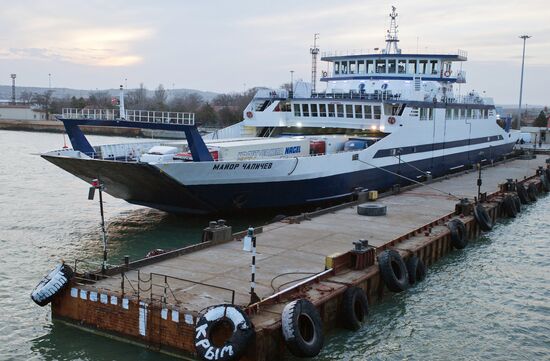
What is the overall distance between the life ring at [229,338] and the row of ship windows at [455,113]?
2290cm

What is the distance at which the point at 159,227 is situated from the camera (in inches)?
922

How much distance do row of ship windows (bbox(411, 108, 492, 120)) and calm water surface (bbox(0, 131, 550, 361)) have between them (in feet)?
25.1

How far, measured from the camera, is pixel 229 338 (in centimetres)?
1026

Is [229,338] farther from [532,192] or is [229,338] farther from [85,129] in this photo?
[85,129]

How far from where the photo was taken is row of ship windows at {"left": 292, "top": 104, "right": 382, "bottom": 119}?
2997 centimetres

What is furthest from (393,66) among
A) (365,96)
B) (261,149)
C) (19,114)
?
(19,114)

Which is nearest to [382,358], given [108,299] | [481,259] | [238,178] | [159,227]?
[108,299]

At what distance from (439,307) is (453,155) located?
80.5 feet

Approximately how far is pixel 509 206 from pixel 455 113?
1146 cm

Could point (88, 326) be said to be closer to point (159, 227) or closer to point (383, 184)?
point (159, 227)

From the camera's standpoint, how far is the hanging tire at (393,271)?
14781mm

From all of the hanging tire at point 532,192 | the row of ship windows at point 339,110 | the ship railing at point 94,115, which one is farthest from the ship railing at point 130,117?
the hanging tire at point 532,192

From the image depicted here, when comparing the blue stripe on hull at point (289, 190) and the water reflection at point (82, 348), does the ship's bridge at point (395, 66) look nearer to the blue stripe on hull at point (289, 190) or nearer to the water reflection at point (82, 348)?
the blue stripe on hull at point (289, 190)

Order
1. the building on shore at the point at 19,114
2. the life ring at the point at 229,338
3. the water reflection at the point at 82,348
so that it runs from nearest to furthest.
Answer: the life ring at the point at 229,338
the water reflection at the point at 82,348
the building on shore at the point at 19,114
